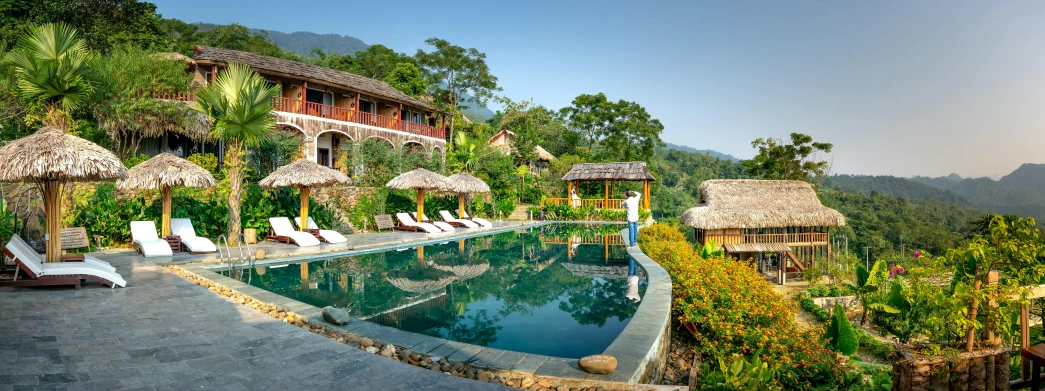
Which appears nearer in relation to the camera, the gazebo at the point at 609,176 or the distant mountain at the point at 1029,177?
the gazebo at the point at 609,176

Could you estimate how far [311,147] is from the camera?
65.2 ft

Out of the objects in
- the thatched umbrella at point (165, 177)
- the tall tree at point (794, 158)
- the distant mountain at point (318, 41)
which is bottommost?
the thatched umbrella at point (165, 177)

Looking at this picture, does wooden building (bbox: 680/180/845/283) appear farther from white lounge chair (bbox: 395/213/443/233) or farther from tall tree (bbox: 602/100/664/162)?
tall tree (bbox: 602/100/664/162)

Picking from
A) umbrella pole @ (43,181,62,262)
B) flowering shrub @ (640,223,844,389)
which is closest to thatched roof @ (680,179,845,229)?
flowering shrub @ (640,223,844,389)

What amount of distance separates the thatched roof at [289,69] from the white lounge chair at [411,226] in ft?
26.6

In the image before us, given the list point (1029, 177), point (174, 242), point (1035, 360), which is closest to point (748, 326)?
point (1035, 360)

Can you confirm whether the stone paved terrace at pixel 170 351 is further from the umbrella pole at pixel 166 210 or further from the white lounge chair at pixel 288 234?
the white lounge chair at pixel 288 234

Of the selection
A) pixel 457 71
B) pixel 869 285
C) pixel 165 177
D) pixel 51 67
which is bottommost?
pixel 869 285

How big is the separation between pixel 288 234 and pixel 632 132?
29.0 m

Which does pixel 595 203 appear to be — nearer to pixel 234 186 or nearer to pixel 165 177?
pixel 234 186

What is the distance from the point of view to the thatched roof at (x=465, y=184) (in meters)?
17.4

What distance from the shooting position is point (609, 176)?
23.8 meters

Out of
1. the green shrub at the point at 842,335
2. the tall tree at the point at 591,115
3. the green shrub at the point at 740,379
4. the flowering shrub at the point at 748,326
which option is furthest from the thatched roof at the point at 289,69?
the green shrub at the point at 740,379

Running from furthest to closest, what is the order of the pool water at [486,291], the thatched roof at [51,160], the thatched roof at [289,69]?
the thatched roof at [289,69] → the thatched roof at [51,160] → the pool water at [486,291]
